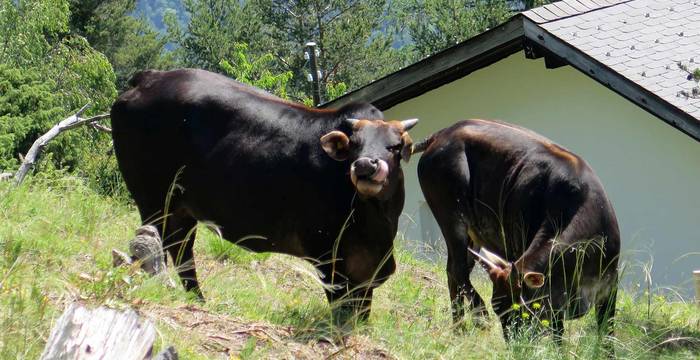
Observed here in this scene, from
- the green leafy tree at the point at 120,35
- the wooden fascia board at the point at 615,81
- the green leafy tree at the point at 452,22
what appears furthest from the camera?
the green leafy tree at the point at 452,22

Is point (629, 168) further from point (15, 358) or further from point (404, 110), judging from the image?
point (15, 358)

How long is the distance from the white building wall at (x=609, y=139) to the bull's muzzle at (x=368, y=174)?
5.70 m

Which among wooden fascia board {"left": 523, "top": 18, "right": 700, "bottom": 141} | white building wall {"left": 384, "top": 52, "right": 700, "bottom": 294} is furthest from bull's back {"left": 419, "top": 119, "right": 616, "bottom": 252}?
white building wall {"left": 384, "top": 52, "right": 700, "bottom": 294}

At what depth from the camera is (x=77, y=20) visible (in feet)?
138

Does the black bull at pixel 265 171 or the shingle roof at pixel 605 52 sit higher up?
the black bull at pixel 265 171

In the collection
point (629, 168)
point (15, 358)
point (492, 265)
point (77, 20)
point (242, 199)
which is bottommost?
point (77, 20)

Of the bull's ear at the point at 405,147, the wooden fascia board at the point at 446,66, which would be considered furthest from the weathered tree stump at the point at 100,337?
the wooden fascia board at the point at 446,66

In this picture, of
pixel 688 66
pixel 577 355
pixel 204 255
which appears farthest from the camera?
pixel 688 66

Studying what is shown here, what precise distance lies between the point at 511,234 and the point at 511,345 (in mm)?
2423

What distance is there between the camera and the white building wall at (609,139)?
523 inches

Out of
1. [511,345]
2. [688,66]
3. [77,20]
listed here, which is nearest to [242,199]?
[511,345]

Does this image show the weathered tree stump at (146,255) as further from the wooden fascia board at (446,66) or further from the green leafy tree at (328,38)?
the green leafy tree at (328,38)

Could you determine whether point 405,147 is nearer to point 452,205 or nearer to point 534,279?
point 534,279

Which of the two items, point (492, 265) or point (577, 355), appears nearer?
point (577, 355)
